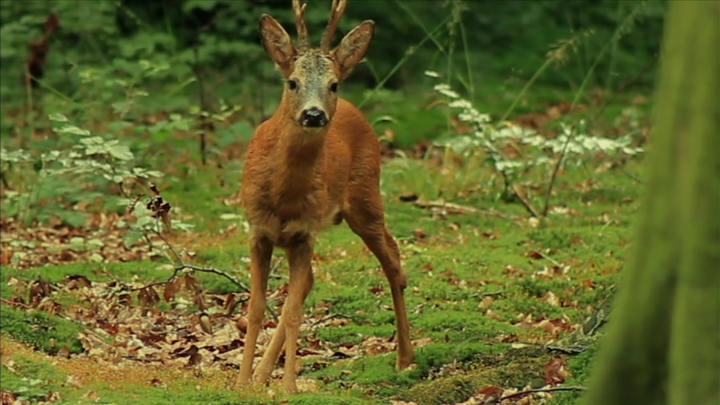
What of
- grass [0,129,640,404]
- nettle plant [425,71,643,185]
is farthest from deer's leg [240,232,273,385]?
nettle plant [425,71,643,185]

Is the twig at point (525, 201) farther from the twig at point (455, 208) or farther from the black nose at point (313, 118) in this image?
the black nose at point (313, 118)

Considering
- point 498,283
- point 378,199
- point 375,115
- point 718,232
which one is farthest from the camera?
point 375,115

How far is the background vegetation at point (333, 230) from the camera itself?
795 cm

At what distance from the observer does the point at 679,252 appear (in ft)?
13.8

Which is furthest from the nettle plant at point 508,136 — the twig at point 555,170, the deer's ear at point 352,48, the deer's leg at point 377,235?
the deer's ear at point 352,48

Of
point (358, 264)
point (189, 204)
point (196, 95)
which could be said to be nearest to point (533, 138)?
point (358, 264)

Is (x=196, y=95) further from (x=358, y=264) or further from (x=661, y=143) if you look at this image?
(x=661, y=143)

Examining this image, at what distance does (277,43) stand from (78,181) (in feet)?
17.9

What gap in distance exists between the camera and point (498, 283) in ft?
33.7

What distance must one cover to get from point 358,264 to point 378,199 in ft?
6.92

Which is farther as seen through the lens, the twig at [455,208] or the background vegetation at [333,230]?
the twig at [455,208]

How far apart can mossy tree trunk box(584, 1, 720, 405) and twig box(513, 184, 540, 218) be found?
8240 mm

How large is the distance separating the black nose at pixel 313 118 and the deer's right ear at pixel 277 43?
36 cm

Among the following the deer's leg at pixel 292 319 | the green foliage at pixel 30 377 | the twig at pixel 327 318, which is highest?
the deer's leg at pixel 292 319
